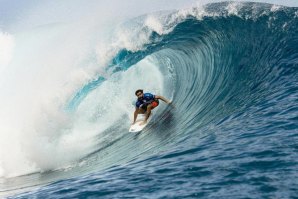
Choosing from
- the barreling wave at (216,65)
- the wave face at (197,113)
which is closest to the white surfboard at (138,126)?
the wave face at (197,113)

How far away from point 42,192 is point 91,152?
4.63 metres

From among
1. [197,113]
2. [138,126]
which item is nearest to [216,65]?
[197,113]

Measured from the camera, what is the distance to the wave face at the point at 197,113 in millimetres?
6113

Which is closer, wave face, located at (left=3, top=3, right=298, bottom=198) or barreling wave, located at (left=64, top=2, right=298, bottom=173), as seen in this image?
wave face, located at (left=3, top=3, right=298, bottom=198)

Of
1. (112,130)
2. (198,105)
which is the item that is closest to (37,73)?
(112,130)

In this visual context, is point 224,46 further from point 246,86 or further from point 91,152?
point 91,152

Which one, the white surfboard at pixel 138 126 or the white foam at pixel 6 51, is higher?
the white foam at pixel 6 51

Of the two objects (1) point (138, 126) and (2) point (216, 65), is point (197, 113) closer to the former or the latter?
(1) point (138, 126)

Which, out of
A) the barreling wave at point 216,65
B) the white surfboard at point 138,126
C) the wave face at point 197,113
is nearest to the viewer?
the wave face at point 197,113

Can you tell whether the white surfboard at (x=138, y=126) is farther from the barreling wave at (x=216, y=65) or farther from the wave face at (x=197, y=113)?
the barreling wave at (x=216, y=65)

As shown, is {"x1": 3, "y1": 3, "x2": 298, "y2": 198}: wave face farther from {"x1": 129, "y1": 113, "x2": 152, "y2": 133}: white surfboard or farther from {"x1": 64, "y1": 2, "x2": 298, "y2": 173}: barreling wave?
{"x1": 129, "y1": 113, "x2": 152, "y2": 133}: white surfboard

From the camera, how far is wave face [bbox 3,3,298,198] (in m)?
6.11

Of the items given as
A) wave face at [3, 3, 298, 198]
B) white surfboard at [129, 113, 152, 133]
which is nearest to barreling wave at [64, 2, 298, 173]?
wave face at [3, 3, 298, 198]

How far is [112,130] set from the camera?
14211mm
